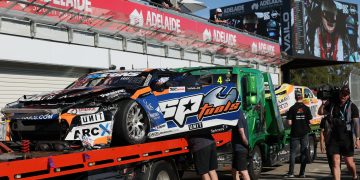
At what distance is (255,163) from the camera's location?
9.98m

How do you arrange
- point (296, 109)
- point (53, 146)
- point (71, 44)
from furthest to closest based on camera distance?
point (71, 44)
point (296, 109)
point (53, 146)

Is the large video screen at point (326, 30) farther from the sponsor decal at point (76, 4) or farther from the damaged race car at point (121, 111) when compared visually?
the damaged race car at point (121, 111)

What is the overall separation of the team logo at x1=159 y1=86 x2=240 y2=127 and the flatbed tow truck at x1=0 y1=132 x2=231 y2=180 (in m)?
0.40

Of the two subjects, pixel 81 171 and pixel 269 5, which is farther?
pixel 269 5

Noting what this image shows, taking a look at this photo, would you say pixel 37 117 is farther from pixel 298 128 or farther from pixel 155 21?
pixel 155 21

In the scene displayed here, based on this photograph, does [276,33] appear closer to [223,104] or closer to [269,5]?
[269,5]

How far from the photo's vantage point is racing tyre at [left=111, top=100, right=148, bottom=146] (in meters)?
6.37

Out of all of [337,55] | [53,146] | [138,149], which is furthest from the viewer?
[337,55]

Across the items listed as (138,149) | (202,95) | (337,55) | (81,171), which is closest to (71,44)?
(202,95)

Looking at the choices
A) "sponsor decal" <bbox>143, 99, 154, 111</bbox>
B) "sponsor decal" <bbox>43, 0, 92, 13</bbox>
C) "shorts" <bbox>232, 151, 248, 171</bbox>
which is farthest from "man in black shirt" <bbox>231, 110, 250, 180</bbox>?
"sponsor decal" <bbox>43, 0, 92, 13</bbox>

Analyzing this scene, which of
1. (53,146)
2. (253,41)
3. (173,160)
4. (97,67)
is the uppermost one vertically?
(253,41)

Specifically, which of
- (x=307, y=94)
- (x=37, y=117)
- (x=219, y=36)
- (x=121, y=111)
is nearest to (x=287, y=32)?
(x=219, y=36)

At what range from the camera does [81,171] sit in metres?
5.24

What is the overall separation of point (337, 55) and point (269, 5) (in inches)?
344
